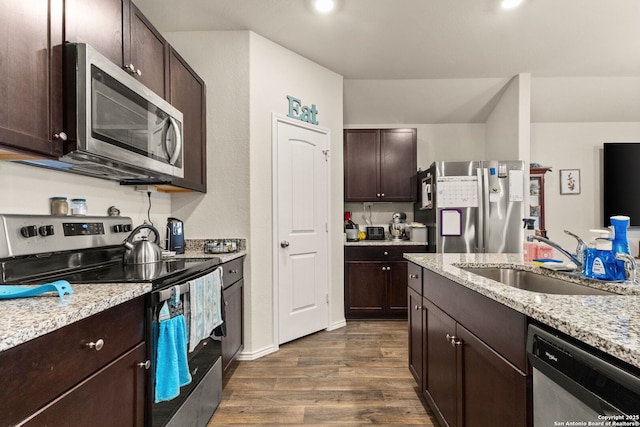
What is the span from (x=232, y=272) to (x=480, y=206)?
2.71m

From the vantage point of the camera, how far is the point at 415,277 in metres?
2.16

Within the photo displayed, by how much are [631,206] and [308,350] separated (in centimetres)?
469

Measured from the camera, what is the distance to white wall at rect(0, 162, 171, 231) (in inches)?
55.6

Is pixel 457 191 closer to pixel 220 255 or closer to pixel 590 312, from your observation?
pixel 220 255

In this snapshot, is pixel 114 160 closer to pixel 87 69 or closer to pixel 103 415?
pixel 87 69

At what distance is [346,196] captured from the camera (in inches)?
165

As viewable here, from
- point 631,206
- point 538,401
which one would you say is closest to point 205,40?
point 538,401


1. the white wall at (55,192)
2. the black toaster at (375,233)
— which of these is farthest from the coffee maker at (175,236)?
the black toaster at (375,233)

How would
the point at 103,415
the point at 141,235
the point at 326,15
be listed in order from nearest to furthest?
the point at 103,415, the point at 141,235, the point at 326,15

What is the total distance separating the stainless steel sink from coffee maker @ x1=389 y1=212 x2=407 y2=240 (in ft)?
7.73

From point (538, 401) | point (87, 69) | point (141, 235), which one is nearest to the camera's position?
point (538, 401)

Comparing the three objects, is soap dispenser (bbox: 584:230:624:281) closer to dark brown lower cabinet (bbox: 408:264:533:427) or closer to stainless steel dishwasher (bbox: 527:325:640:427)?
dark brown lower cabinet (bbox: 408:264:533:427)

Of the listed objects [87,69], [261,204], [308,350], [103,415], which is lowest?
[308,350]

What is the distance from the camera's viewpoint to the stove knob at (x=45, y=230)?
1432 mm
